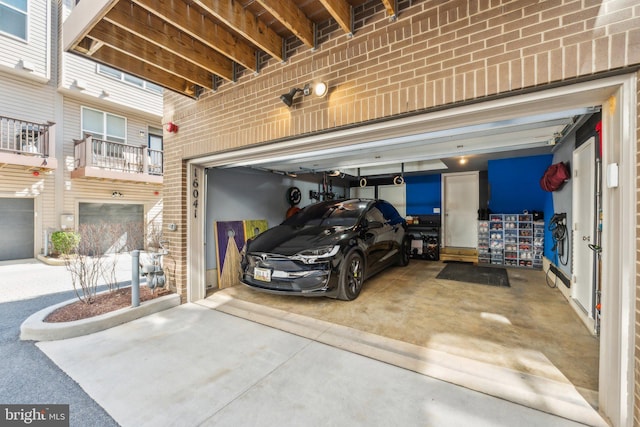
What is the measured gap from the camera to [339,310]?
3609 millimetres

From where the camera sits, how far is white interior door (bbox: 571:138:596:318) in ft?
9.91

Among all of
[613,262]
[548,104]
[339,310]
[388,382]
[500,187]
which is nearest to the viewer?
[613,262]

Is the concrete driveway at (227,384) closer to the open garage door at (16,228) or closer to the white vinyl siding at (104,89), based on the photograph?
the open garage door at (16,228)

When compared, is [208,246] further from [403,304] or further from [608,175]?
[608,175]

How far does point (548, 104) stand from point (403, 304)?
113 inches

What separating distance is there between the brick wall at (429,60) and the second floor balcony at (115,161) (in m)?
6.79

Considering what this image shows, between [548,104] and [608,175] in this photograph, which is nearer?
[608,175]

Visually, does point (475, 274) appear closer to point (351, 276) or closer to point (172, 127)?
point (351, 276)

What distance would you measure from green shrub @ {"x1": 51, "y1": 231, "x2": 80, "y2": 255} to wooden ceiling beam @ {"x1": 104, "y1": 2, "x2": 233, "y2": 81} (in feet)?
23.7

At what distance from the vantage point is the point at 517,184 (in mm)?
6281

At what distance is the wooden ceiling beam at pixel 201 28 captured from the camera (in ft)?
7.48

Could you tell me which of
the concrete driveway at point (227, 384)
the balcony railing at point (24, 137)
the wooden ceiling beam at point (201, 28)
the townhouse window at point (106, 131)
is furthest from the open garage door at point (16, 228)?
the wooden ceiling beam at point (201, 28)

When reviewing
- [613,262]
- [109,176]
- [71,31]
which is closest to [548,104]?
[613,262]

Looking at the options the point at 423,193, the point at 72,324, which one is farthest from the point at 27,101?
the point at 423,193
